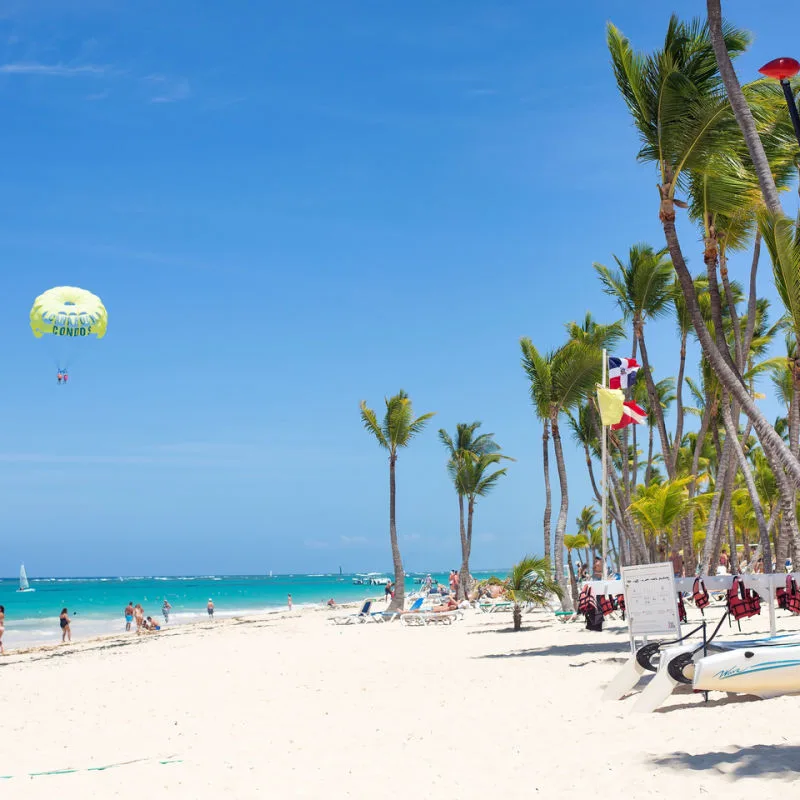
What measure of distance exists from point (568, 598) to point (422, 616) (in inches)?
172

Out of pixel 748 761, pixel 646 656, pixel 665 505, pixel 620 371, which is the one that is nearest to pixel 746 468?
pixel 665 505

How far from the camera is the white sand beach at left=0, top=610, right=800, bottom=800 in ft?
18.8

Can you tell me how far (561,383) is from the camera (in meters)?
23.5

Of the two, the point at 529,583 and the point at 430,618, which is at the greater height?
the point at 529,583

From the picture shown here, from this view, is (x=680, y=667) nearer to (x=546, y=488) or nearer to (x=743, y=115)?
(x=743, y=115)

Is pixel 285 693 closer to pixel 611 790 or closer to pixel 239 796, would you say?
pixel 239 796

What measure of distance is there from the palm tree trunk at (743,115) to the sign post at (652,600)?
13.4 ft

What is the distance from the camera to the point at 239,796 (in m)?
5.91

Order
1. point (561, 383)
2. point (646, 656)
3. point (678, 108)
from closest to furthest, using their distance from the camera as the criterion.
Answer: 1. point (646, 656)
2. point (678, 108)
3. point (561, 383)

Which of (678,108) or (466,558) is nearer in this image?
(678,108)

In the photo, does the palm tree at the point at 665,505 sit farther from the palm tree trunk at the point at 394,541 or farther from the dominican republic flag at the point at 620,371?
the palm tree trunk at the point at 394,541

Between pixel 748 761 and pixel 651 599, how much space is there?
13.2 feet

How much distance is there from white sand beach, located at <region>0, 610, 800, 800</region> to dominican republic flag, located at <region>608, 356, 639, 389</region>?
4.65 m

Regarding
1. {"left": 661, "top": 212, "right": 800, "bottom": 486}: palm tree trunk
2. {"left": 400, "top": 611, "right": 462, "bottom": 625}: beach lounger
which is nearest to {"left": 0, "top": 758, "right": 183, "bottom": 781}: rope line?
{"left": 661, "top": 212, "right": 800, "bottom": 486}: palm tree trunk
